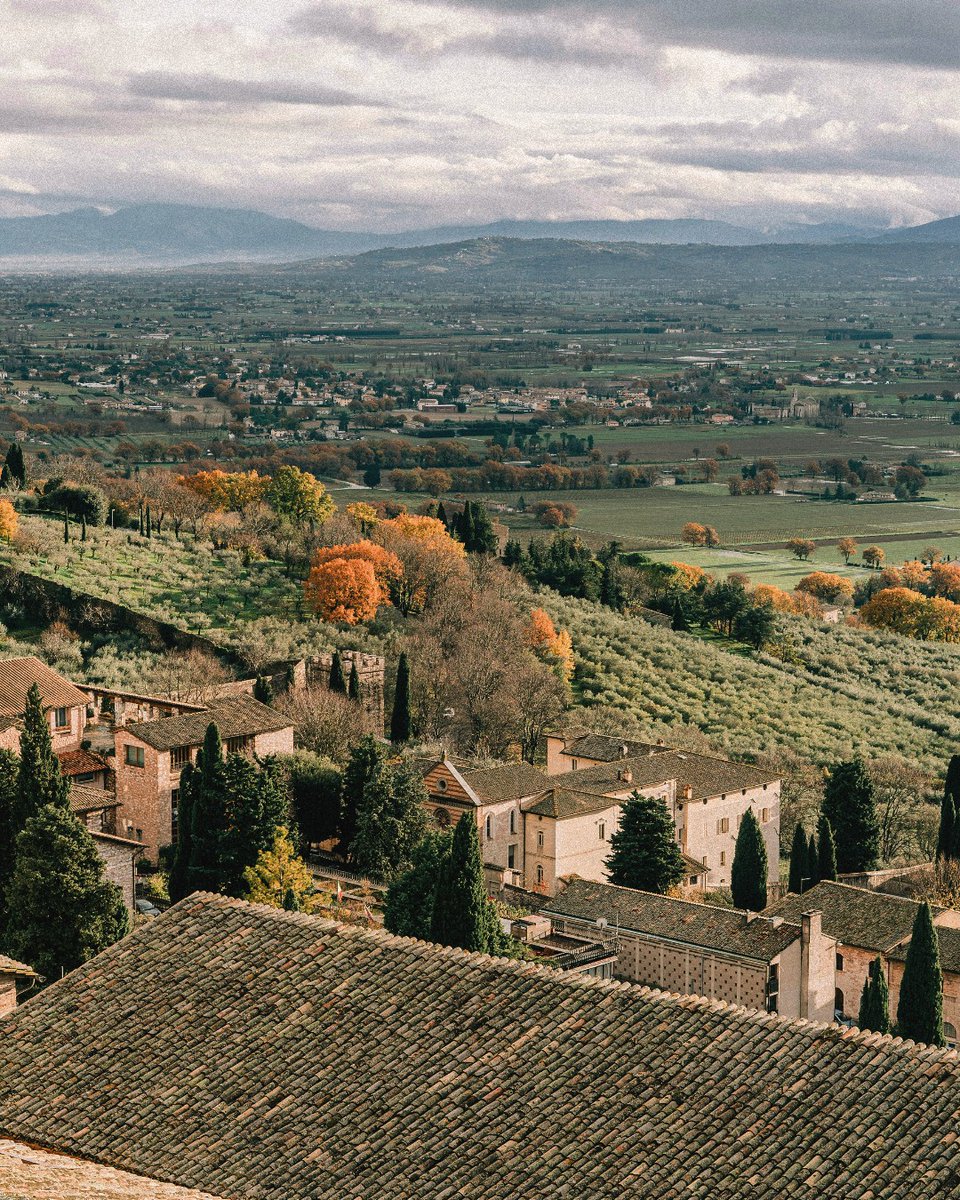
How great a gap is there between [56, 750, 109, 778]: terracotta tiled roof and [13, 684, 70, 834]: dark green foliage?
36.4 ft

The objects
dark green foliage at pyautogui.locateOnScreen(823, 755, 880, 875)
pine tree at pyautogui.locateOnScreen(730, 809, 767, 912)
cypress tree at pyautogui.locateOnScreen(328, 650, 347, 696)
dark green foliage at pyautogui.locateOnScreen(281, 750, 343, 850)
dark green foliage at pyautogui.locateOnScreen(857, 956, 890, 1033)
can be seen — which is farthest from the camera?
cypress tree at pyautogui.locateOnScreen(328, 650, 347, 696)

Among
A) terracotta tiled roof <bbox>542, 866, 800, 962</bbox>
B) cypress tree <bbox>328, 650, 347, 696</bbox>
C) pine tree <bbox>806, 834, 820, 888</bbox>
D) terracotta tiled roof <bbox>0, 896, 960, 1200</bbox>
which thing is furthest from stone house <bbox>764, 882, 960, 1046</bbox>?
terracotta tiled roof <bbox>0, 896, 960, 1200</bbox>

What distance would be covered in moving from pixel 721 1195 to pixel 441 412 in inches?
6768

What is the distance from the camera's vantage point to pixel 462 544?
74125 millimetres

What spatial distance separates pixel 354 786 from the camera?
39250 millimetres

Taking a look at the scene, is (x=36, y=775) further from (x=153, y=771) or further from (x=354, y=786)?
(x=354, y=786)

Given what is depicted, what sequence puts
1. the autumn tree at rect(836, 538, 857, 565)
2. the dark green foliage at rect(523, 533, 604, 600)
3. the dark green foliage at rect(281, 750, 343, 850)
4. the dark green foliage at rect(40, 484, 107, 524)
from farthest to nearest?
the autumn tree at rect(836, 538, 857, 565)
the dark green foliage at rect(523, 533, 604, 600)
the dark green foliage at rect(40, 484, 107, 524)
the dark green foliage at rect(281, 750, 343, 850)

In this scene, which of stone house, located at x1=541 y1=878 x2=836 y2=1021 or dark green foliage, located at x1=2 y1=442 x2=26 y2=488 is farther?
dark green foliage, located at x1=2 y1=442 x2=26 y2=488

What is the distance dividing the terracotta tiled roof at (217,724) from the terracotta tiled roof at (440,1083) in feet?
71.8

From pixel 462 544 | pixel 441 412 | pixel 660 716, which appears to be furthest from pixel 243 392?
pixel 660 716

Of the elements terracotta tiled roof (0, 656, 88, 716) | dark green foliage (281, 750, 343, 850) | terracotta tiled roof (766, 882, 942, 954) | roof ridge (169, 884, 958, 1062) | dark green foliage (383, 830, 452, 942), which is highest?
roof ridge (169, 884, 958, 1062)

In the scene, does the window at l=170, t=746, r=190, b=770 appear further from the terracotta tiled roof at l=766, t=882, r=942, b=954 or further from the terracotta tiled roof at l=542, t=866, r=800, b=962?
the terracotta tiled roof at l=766, t=882, r=942, b=954

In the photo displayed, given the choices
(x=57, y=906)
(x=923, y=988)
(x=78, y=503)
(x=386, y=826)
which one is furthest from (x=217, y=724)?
(x=78, y=503)

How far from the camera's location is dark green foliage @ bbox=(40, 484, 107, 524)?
69.9 m
